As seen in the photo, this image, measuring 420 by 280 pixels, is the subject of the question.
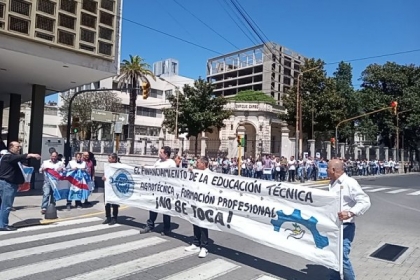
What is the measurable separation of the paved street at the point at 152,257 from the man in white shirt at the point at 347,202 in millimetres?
979

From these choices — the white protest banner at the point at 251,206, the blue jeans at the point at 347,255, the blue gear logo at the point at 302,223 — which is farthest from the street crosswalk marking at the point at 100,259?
the blue jeans at the point at 347,255

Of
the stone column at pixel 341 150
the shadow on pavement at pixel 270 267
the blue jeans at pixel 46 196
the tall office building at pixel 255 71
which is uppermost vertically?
the tall office building at pixel 255 71

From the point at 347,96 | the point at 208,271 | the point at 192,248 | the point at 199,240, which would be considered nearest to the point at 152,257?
the point at 192,248

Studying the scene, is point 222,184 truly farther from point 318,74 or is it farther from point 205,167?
point 318,74

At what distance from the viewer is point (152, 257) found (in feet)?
20.6

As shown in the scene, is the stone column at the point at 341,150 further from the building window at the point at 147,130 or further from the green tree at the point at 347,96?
the building window at the point at 147,130

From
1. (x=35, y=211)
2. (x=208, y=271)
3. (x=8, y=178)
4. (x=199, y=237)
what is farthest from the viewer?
(x=35, y=211)

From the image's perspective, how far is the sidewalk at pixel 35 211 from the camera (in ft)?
29.6

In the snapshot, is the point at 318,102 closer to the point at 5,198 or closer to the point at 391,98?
the point at 391,98

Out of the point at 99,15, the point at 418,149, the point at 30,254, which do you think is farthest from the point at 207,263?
the point at 418,149

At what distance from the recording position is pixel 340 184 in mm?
4840

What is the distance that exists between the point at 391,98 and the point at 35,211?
51.5 m

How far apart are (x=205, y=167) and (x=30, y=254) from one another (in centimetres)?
322

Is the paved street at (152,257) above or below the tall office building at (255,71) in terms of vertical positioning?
below
